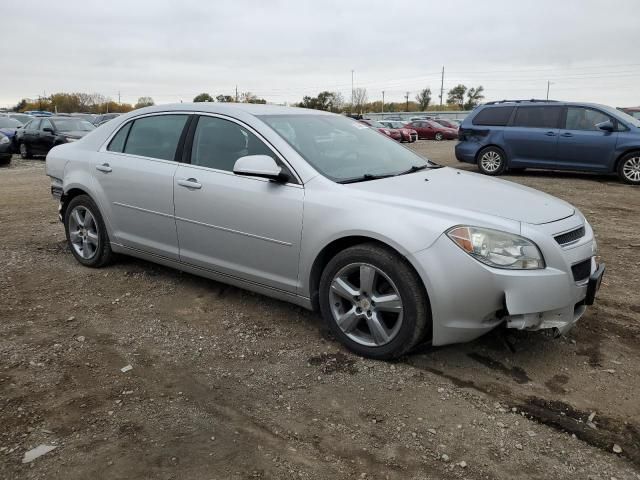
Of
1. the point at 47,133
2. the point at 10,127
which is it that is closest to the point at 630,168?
the point at 47,133

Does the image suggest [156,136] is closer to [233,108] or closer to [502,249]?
Answer: [233,108]

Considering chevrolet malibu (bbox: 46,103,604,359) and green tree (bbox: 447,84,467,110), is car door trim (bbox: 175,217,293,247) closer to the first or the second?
chevrolet malibu (bbox: 46,103,604,359)

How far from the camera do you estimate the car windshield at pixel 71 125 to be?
17067 mm

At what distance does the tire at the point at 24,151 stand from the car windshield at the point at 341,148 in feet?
52.6

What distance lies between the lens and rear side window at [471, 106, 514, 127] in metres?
12.9

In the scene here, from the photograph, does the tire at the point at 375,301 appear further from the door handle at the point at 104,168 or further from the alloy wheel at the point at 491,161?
the alloy wheel at the point at 491,161

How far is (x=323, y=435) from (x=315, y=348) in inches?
38.5

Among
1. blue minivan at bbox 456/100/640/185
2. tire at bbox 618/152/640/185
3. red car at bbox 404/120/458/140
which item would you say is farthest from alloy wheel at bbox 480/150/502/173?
red car at bbox 404/120/458/140

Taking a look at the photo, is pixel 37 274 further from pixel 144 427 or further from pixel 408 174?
pixel 408 174

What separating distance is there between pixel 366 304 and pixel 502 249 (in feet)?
2.91

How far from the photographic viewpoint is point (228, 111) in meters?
4.31

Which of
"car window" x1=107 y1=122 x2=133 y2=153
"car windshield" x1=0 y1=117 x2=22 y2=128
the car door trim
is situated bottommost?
the car door trim

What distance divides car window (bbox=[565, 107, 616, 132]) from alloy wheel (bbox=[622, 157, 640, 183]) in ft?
2.94

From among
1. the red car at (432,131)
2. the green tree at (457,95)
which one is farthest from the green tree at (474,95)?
the red car at (432,131)
